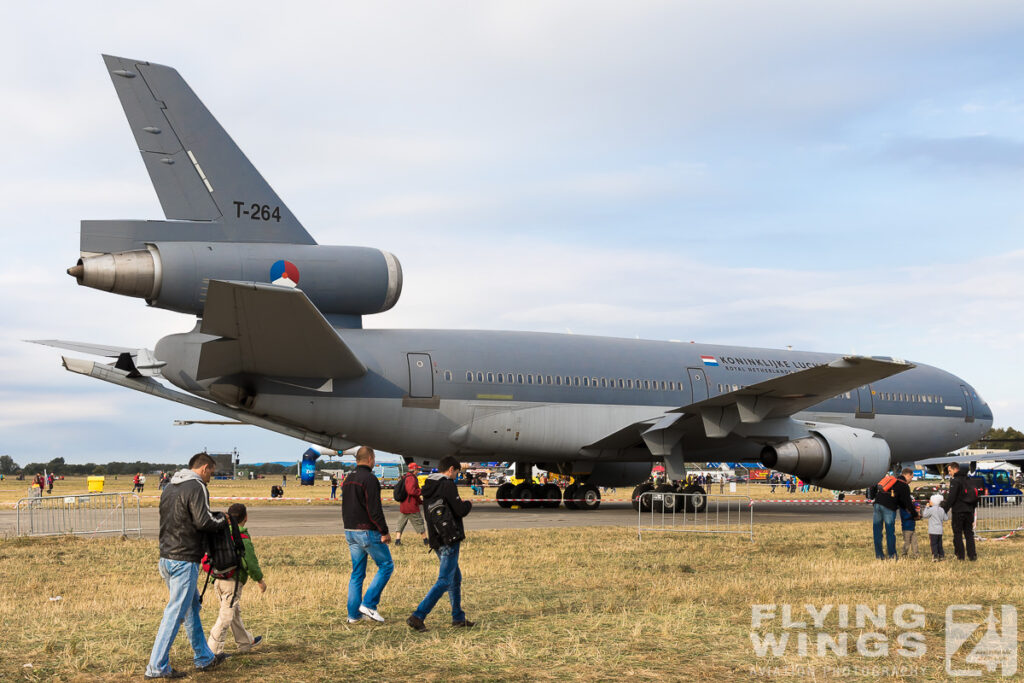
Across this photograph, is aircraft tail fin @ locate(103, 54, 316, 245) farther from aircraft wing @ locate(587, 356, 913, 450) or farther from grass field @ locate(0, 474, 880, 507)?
grass field @ locate(0, 474, 880, 507)

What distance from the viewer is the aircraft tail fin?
18.5m

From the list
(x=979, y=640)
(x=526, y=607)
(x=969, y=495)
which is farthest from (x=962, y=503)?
(x=526, y=607)

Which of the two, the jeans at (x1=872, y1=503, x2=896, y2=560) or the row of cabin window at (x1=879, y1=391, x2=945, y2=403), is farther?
the row of cabin window at (x1=879, y1=391, x2=945, y2=403)

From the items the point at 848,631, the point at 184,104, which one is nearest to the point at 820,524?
the point at 848,631

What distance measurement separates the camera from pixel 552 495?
28094mm

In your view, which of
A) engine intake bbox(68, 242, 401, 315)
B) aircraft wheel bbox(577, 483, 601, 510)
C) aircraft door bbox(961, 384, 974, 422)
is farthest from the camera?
aircraft door bbox(961, 384, 974, 422)

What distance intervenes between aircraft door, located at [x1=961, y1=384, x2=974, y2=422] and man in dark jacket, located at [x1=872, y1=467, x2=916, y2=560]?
18044mm

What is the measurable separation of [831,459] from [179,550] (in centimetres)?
1942

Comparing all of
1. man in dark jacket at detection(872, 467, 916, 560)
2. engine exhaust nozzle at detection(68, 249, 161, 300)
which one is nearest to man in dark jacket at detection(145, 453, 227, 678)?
man in dark jacket at detection(872, 467, 916, 560)

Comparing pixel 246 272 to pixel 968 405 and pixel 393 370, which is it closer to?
pixel 393 370

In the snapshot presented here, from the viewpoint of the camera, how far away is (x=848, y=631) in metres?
8.43

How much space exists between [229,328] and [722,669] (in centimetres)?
1305

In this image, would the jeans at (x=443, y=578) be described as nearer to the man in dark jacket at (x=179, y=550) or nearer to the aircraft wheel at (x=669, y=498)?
the man in dark jacket at (x=179, y=550)

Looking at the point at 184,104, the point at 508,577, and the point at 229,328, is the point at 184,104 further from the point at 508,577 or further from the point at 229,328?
the point at 508,577
